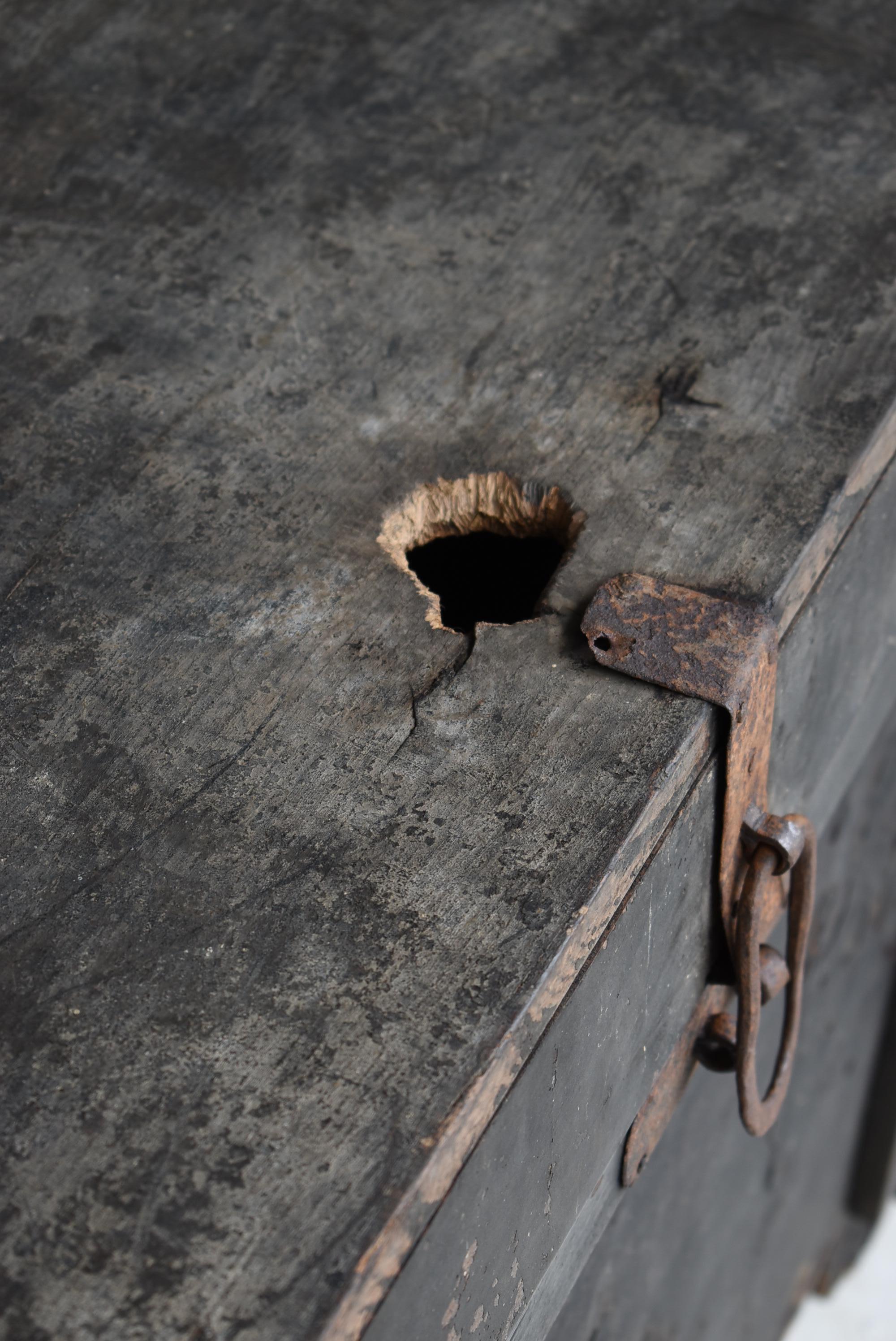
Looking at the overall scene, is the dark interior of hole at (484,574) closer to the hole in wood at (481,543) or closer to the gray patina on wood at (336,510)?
the hole in wood at (481,543)

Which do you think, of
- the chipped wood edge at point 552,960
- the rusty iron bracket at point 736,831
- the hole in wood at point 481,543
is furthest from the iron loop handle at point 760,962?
the hole in wood at point 481,543

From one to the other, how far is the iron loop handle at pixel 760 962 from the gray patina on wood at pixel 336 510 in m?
0.17

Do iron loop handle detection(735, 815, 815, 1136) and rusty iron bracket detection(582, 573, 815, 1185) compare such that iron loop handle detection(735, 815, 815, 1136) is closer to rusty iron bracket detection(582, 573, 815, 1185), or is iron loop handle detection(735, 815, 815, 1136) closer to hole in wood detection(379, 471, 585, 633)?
rusty iron bracket detection(582, 573, 815, 1185)

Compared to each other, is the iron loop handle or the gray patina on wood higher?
the gray patina on wood

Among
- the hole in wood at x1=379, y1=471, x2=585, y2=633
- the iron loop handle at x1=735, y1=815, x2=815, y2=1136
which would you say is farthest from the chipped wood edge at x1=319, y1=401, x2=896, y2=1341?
the iron loop handle at x1=735, y1=815, x2=815, y2=1136

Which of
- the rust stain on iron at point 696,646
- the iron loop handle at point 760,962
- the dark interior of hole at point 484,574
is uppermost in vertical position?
the rust stain on iron at point 696,646

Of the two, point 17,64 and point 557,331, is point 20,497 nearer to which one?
point 557,331

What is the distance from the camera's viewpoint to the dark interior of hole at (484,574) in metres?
1.24

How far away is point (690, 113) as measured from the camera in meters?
1.51

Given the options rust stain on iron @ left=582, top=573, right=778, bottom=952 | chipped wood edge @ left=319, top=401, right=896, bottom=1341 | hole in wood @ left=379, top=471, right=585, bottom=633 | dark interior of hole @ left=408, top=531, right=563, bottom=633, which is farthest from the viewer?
dark interior of hole @ left=408, top=531, right=563, bottom=633

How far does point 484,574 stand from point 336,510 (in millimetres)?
207

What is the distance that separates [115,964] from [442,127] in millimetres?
1105

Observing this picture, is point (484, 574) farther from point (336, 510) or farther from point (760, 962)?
point (760, 962)

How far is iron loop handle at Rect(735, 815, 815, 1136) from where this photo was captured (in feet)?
3.53
